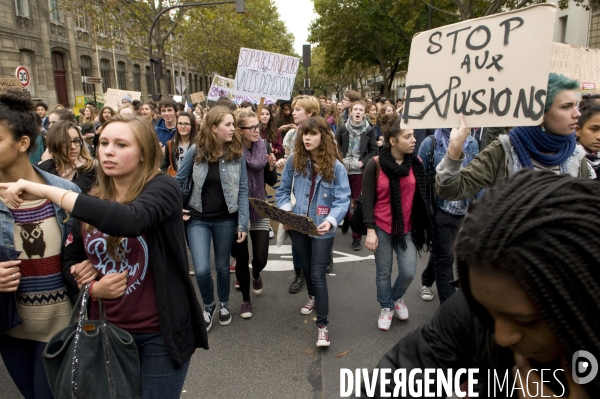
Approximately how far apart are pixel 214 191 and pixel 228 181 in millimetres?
149

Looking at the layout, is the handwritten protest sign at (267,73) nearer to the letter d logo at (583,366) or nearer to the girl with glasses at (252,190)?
the girl with glasses at (252,190)

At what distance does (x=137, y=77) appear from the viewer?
3759 cm

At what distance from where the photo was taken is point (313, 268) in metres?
3.75

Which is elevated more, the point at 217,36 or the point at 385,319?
the point at 217,36

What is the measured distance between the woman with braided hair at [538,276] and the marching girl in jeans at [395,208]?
2824mm

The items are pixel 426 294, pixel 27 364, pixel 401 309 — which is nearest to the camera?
pixel 27 364

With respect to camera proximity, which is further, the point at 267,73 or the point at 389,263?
the point at 267,73

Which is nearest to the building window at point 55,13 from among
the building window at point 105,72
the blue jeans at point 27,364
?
the building window at point 105,72

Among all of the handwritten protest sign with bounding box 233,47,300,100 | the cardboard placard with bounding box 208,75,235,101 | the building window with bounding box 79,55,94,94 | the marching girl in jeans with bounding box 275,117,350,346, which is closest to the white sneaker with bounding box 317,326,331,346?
the marching girl in jeans with bounding box 275,117,350,346

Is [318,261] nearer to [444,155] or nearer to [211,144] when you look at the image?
[211,144]

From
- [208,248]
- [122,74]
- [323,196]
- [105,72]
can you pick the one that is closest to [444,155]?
[323,196]

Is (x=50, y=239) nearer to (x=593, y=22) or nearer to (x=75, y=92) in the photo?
(x=593, y=22)

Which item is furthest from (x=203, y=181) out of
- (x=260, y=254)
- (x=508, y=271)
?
(x=508, y=271)

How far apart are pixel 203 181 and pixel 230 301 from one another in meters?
1.48
